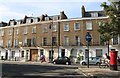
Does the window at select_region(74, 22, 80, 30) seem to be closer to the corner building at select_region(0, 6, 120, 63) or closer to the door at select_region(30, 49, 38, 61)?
the corner building at select_region(0, 6, 120, 63)

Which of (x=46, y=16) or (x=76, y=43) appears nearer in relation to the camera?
(x=76, y=43)

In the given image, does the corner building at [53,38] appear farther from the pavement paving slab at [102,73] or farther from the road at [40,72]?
the pavement paving slab at [102,73]

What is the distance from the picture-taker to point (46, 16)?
71312 mm

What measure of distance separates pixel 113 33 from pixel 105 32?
0.68m

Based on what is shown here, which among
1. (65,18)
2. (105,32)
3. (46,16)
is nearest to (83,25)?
(65,18)

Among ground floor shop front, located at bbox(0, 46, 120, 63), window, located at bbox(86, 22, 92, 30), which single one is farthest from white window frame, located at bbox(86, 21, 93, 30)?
ground floor shop front, located at bbox(0, 46, 120, 63)

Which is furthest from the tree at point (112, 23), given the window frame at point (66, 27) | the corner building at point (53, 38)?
the window frame at point (66, 27)

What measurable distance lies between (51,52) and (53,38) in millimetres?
3330

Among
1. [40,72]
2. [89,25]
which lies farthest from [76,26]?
[40,72]

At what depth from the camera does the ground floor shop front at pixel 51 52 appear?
5956 centimetres

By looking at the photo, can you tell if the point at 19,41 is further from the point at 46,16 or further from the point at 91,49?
the point at 91,49

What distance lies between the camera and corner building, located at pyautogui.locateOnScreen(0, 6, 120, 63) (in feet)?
198

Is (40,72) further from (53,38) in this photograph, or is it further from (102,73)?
(53,38)

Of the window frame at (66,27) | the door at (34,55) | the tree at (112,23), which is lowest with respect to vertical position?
the door at (34,55)
